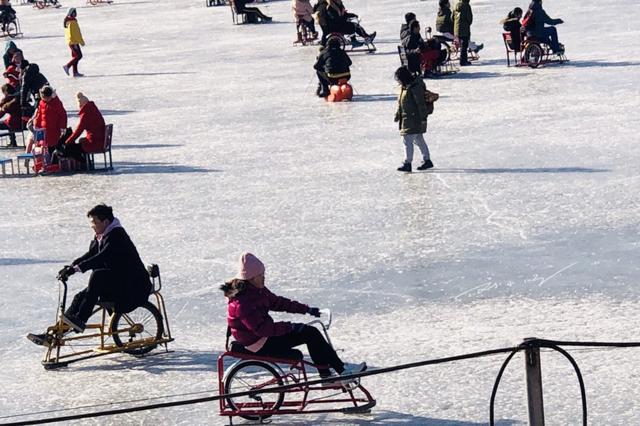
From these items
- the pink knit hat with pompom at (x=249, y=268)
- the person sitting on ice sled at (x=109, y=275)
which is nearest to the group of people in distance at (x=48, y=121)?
the person sitting on ice sled at (x=109, y=275)

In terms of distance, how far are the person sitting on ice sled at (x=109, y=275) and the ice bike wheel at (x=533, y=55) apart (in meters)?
15.2

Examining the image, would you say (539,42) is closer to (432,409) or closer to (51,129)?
(51,129)

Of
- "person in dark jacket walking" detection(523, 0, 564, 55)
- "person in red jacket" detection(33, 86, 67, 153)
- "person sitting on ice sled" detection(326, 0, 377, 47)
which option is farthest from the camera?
"person sitting on ice sled" detection(326, 0, 377, 47)

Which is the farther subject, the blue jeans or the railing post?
the blue jeans

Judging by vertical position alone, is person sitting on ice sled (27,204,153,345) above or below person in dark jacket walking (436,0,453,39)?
below

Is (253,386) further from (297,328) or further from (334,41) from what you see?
(334,41)

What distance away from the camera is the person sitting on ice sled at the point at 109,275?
10.1 m

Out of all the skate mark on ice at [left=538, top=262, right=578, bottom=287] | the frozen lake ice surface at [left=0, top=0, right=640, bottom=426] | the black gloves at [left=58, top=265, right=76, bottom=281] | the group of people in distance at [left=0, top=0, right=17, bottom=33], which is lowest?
the skate mark on ice at [left=538, top=262, right=578, bottom=287]

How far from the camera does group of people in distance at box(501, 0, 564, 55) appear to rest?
78.8 feet

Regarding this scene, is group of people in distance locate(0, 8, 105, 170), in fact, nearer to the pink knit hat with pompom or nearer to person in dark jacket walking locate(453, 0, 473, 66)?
person in dark jacket walking locate(453, 0, 473, 66)

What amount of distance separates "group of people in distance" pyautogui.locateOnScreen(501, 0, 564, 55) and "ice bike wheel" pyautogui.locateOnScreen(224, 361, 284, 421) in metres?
16.1

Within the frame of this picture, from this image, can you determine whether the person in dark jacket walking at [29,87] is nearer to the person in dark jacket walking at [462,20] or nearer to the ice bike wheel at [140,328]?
the person in dark jacket walking at [462,20]

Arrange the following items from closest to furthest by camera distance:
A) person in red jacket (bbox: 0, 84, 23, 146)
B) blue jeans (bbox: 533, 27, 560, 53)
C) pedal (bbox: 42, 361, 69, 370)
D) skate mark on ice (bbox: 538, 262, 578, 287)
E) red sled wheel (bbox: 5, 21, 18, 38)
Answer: pedal (bbox: 42, 361, 69, 370) < skate mark on ice (bbox: 538, 262, 578, 287) < person in red jacket (bbox: 0, 84, 23, 146) < blue jeans (bbox: 533, 27, 560, 53) < red sled wheel (bbox: 5, 21, 18, 38)

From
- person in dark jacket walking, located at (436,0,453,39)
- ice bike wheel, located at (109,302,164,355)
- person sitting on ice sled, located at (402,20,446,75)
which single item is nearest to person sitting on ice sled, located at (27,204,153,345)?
ice bike wheel, located at (109,302,164,355)
